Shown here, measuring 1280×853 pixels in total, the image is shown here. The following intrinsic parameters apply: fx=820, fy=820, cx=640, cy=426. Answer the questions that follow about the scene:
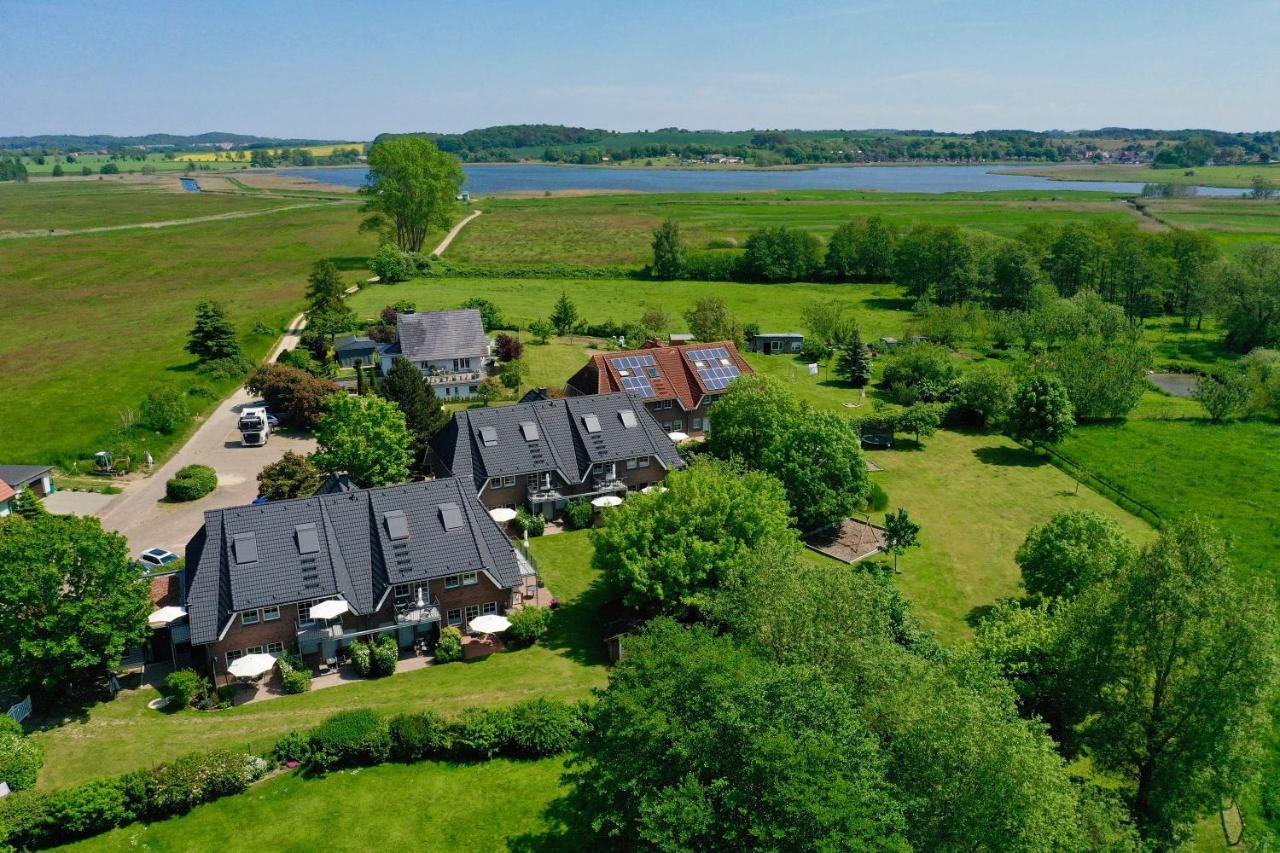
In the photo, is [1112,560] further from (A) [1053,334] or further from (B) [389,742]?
(A) [1053,334]

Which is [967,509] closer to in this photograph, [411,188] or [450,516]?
[450,516]

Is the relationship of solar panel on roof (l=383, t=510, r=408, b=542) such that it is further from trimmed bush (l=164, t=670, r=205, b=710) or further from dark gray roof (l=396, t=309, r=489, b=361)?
dark gray roof (l=396, t=309, r=489, b=361)

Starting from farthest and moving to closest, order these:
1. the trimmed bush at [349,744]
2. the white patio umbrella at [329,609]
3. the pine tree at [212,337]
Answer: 1. the pine tree at [212,337]
2. the white patio umbrella at [329,609]
3. the trimmed bush at [349,744]

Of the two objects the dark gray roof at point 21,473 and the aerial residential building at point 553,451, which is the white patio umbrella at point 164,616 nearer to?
the aerial residential building at point 553,451

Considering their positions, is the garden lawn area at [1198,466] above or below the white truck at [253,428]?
below

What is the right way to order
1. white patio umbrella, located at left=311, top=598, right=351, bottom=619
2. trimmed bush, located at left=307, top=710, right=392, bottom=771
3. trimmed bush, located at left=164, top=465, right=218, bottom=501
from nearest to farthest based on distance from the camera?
trimmed bush, located at left=307, top=710, right=392, bottom=771, white patio umbrella, located at left=311, top=598, right=351, bottom=619, trimmed bush, located at left=164, top=465, right=218, bottom=501

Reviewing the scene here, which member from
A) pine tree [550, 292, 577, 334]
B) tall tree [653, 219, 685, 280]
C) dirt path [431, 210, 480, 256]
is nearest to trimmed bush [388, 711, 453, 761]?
pine tree [550, 292, 577, 334]

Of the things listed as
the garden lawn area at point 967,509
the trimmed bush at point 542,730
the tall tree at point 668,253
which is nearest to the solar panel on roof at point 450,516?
the trimmed bush at point 542,730
